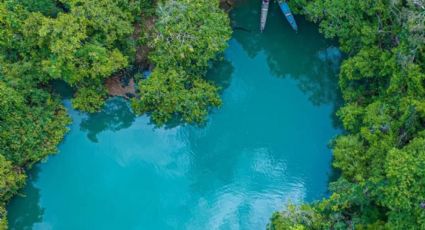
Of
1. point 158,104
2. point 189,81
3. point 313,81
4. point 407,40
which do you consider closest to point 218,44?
point 189,81

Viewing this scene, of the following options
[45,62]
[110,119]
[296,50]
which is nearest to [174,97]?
[110,119]

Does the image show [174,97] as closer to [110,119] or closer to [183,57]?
[183,57]

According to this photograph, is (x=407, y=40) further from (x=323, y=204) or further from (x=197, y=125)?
(x=197, y=125)

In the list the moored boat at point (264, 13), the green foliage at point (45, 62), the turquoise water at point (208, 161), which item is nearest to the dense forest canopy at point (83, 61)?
the green foliage at point (45, 62)

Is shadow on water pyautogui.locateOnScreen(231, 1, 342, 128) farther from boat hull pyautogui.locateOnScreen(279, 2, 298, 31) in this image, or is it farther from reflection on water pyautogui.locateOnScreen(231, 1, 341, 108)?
boat hull pyautogui.locateOnScreen(279, 2, 298, 31)

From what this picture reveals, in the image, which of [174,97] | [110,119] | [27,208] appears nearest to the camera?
[174,97]

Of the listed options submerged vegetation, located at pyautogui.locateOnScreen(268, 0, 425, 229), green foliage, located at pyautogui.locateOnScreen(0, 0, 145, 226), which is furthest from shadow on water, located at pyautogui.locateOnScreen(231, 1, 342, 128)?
green foliage, located at pyautogui.locateOnScreen(0, 0, 145, 226)

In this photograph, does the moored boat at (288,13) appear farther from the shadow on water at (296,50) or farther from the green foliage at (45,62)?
the green foliage at (45,62)

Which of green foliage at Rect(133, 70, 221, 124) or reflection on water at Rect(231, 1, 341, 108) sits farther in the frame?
reflection on water at Rect(231, 1, 341, 108)
